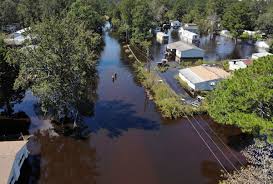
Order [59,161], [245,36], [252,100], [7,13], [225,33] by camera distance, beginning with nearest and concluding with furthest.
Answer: [252,100]
[59,161]
[245,36]
[7,13]
[225,33]

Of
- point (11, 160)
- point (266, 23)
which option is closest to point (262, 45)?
point (266, 23)

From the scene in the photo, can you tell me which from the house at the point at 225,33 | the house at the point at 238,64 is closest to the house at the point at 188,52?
the house at the point at 238,64

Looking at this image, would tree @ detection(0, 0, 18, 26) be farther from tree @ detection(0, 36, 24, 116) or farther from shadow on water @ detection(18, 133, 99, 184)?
shadow on water @ detection(18, 133, 99, 184)

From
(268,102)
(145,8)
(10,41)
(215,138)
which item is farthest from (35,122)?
(145,8)

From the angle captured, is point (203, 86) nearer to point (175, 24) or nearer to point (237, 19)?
point (237, 19)

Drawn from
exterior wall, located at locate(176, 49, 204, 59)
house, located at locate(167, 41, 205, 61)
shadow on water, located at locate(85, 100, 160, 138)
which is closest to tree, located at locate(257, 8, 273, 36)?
house, located at locate(167, 41, 205, 61)
